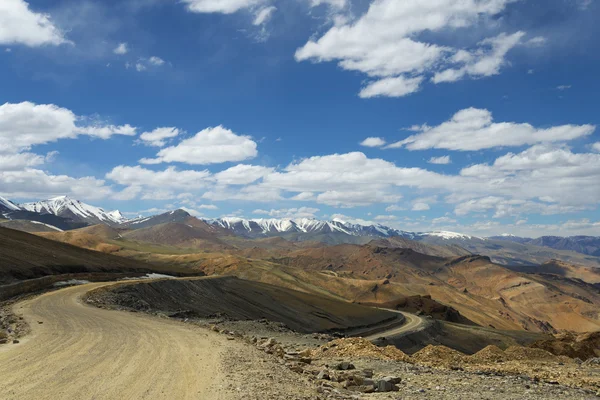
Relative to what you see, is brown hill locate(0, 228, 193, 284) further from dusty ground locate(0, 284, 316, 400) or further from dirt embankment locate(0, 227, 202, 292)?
dusty ground locate(0, 284, 316, 400)

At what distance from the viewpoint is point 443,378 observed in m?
18.0

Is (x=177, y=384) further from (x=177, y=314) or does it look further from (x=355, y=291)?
(x=355, y=291)

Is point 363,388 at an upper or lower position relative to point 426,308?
upper

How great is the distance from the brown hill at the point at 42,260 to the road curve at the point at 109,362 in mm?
34972

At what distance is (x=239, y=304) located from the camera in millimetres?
76312

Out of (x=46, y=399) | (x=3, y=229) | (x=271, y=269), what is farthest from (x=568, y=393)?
(x=271, y=269)

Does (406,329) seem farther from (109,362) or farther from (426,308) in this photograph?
(109,362)

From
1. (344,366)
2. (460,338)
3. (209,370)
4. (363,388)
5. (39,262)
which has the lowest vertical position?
(460,338)

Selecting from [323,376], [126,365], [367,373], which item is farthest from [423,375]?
[126,365]

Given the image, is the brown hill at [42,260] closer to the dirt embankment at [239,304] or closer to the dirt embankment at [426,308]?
the dirt embankment at [239,304]

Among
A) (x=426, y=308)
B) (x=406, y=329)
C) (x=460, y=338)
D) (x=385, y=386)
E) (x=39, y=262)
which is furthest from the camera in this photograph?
(x=426, y=308)

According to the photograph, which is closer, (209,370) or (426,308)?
(209,370)

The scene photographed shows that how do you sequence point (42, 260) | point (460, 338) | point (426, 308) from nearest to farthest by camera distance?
point (42, 260) < point (460, 338) < point (426, 308)

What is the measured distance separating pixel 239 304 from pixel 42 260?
31.8 meters
